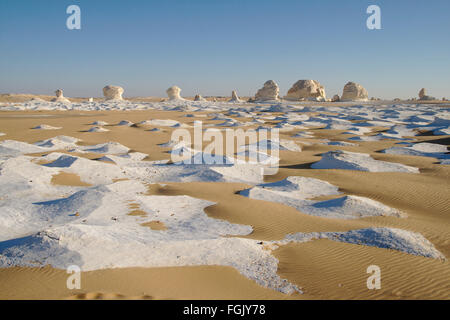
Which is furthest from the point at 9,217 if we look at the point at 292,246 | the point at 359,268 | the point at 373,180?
the point at 373,180

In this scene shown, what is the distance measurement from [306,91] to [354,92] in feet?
30.2

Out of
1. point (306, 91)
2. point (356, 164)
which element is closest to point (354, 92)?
point (306, 91)

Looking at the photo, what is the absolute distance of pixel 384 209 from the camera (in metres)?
5.79

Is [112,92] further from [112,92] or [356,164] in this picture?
[356,164]

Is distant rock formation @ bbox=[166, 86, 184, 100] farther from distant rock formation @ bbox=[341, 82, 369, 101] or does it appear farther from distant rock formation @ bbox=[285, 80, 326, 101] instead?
distant rock formation @ bbox=[341, 82, 369, 101]

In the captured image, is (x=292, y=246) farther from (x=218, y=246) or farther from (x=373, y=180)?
(x=373, y=180)

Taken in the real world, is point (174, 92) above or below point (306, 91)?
above

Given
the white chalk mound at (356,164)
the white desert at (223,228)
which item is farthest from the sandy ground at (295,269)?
the white chalk mound at (356,164)

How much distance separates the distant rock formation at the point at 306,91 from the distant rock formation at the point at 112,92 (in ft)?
101

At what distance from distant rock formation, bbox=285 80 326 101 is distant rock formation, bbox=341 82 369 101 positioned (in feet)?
15.0

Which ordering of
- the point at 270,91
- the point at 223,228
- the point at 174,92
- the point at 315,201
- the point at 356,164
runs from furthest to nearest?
the point at 174,92 → the point at 270,91 → the point at 356,164 → the point at 315,201 → the point at 223,228

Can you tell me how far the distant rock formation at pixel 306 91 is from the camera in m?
51.2

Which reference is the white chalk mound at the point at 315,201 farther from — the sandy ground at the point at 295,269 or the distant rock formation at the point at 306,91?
the distant rock formation at the point at 306,91

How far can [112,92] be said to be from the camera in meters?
51.8
